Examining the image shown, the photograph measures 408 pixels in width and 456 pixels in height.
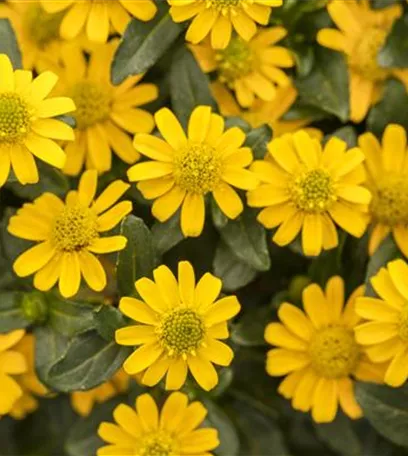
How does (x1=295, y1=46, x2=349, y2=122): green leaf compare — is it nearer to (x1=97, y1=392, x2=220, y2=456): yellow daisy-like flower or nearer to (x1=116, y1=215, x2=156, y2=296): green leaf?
(x1=116, y1=215, x2=156, y2=296): green leaf

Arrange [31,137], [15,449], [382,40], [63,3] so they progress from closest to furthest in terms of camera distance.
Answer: [31,137], [63,3], [382,40], [15,449]

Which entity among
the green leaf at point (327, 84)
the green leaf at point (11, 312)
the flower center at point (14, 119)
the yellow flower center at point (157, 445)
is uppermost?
the flower center at point (14, 119)

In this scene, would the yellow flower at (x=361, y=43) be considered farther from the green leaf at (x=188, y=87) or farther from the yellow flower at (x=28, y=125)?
the yellow flower at (x=28, y=125)

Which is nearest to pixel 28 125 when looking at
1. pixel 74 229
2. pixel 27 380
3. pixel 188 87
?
pixel 74 229

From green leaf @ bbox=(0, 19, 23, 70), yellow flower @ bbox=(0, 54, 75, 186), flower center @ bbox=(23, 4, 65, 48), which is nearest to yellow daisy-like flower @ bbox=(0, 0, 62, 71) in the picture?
flower center @ bbox=(23, 4, 65, 48)

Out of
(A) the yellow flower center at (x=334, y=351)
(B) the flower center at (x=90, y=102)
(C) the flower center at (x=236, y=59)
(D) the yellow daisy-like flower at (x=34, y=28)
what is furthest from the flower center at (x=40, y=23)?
(A) the yellow flower center at (x=334, y=351)

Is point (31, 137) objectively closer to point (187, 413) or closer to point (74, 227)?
point (74, 227)

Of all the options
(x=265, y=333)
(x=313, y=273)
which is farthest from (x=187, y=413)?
(x=313, y=273)
